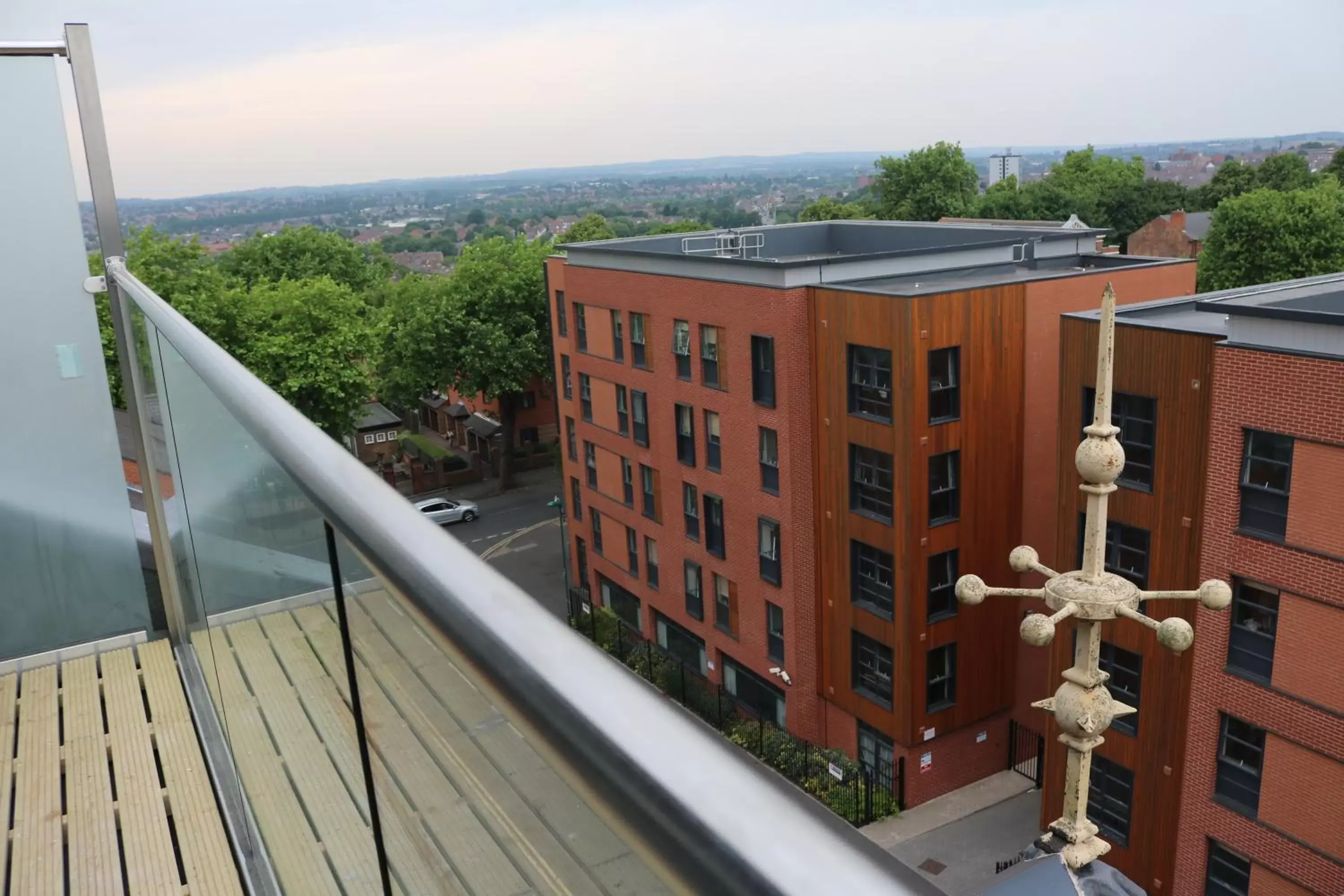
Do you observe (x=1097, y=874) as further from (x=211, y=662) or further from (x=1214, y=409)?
(x=211, y=662)

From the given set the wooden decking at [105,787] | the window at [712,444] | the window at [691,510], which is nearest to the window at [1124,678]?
the window at [712,444]

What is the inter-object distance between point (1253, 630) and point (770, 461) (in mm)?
8808

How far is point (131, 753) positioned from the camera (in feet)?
12.1

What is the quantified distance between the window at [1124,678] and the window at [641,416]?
36.4 feet

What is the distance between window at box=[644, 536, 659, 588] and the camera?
24031mm

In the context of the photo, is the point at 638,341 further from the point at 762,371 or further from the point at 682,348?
the point at 762,371

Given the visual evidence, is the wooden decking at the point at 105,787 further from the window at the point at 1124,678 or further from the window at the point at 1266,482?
the window at the point at 1124,678

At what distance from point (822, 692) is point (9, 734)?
17.2m

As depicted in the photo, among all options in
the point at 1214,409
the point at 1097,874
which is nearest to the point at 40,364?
the point at 1097,874

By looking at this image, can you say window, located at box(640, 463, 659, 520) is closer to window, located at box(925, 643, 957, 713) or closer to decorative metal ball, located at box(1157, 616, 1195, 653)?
window, located at box(925, 643, 957, 713)

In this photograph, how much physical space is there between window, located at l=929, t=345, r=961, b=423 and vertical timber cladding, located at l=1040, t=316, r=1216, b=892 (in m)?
2.08

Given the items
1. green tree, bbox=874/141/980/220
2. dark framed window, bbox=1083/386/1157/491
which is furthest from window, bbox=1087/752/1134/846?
green tree, bbox=874/141/980/220

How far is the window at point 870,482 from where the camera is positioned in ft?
56.5

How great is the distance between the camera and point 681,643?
937 inches
